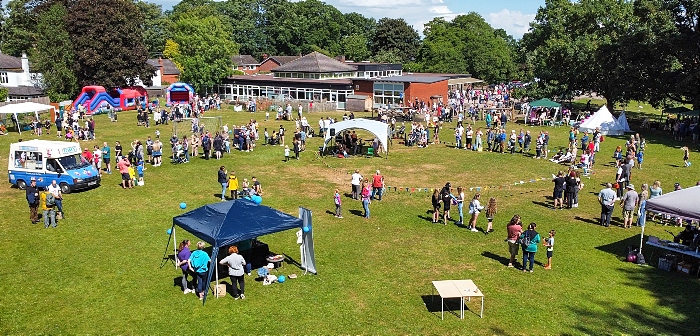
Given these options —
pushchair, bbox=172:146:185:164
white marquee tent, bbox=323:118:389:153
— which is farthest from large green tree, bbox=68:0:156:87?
white marquee tent, bbox=323:118:389:153

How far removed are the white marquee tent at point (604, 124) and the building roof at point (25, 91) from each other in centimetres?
4581

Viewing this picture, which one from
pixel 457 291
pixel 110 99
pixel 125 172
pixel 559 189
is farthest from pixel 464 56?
pixel 457 291

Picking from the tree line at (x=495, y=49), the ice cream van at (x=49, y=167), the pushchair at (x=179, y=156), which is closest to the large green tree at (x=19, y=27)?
the tree line at (x=495, y=49)

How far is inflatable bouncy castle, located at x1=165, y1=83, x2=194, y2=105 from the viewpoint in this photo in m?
50.0

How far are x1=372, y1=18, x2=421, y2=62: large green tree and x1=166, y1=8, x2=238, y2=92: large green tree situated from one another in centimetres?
4177

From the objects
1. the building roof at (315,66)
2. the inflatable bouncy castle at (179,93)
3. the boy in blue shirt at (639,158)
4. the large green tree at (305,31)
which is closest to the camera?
the boy in blue shirt at (639,158)

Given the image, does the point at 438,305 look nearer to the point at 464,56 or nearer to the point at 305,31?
the point at 464,56

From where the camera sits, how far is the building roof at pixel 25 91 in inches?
1945

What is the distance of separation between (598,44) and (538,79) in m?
6.92

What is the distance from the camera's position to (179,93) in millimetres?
51188

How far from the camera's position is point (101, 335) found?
1051cm

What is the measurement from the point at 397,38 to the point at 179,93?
54156 millimetres

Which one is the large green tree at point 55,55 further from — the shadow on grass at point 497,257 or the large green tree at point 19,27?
the shadow on grass at point 497,257

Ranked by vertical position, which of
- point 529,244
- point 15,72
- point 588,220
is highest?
point 15,72
